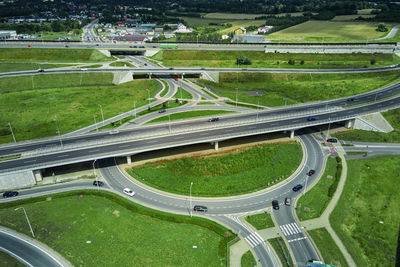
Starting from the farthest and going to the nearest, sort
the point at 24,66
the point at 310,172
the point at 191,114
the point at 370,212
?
the point at 24,66 < the point at 191,114 < the point at 310,172 < the point at 370,212

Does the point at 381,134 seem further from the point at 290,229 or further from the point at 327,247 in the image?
the point at 290,229

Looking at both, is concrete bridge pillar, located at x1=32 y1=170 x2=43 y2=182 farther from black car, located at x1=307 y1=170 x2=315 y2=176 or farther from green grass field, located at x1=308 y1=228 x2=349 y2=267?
black car, located at x1=307 y1=170 x2=315 y2=176

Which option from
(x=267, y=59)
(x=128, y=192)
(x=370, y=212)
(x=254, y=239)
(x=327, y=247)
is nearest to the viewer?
(x=327, y=247)

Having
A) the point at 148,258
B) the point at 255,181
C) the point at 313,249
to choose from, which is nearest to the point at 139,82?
the point at 255,181

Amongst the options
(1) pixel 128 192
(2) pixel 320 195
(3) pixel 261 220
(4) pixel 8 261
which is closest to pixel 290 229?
(3) pixel 261 220

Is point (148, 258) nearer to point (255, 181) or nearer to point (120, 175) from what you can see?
point (120, 175)

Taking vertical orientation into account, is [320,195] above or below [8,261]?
below

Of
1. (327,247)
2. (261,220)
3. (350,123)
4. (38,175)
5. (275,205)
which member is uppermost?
(350,123)
